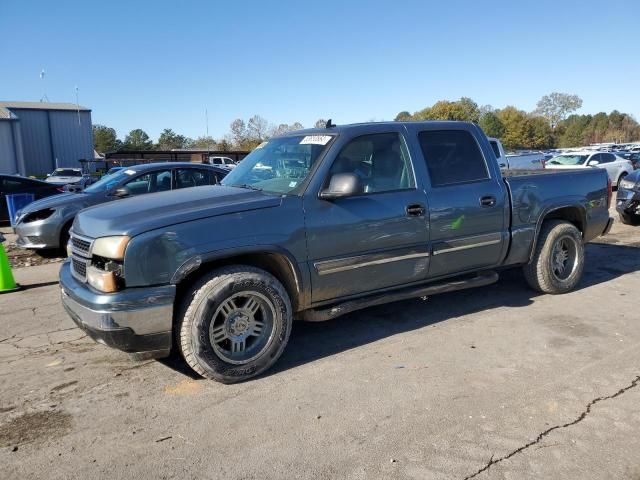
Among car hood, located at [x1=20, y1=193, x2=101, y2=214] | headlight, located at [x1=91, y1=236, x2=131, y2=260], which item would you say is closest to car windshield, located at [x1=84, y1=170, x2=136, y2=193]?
car hood, located at [x1=20, y1=193, x2=101, y2=214]

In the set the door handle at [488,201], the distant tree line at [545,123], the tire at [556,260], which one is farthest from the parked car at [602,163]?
the distant tree line at [545,123]

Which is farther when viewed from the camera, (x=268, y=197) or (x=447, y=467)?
(x=268, y=197)

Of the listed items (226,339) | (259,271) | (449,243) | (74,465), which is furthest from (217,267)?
(449,243)

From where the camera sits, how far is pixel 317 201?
399 cm

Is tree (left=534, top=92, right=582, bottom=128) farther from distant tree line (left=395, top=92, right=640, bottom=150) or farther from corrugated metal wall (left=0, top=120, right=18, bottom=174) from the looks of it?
corrugated metal wall (left=0, top=120, right=18, bottom=174)

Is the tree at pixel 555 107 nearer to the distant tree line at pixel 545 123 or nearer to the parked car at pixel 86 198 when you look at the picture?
the distant tree line at pixel 545 123

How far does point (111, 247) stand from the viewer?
342cm

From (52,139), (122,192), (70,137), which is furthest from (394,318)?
(70,137)

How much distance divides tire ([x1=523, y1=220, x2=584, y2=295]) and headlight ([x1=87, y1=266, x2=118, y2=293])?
14.0ft

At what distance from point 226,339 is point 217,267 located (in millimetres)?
535

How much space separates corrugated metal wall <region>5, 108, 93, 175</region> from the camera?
50.7 meters

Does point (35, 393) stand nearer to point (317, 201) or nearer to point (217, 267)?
point (217, 267)

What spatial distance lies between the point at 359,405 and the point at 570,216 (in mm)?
3957

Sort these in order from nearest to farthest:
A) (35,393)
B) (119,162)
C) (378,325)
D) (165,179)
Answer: (35,393) < (378,325) < (165,179) < (119,162)
